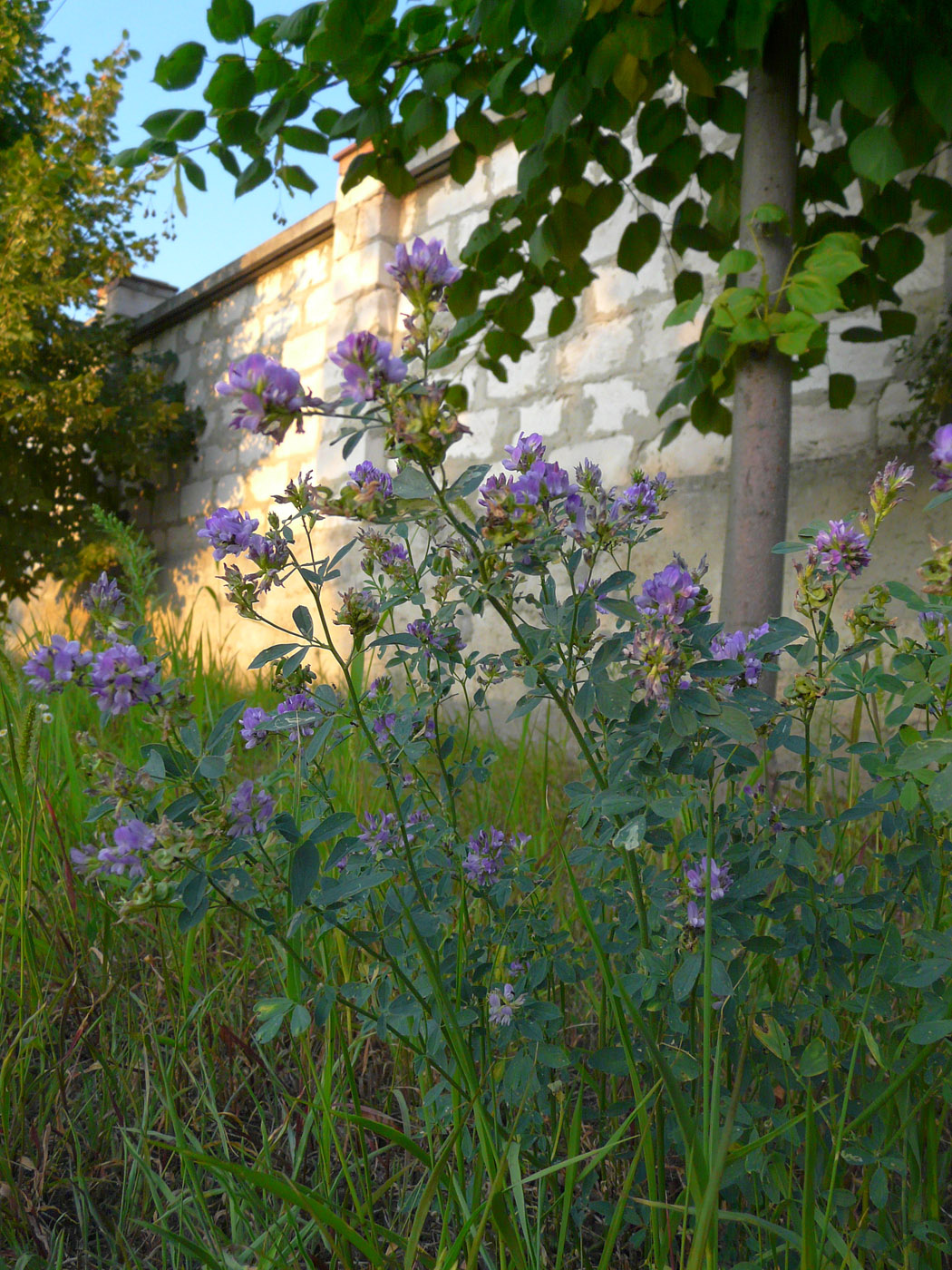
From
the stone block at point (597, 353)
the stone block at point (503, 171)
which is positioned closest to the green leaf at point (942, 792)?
the stone block at point (597, 353)

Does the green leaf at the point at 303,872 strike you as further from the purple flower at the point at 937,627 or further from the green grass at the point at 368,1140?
the purple flower at the point at 937,627

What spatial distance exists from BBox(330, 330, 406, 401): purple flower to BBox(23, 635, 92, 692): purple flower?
0.34m

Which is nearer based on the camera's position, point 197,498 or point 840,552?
point 840,552

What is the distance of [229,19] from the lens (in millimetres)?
1450

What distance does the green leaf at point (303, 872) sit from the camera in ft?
2.33

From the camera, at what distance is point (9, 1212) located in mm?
859

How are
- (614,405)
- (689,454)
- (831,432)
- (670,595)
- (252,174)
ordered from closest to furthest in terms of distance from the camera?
(670,595), (252,174), (831,432), (689,454), (614,405)

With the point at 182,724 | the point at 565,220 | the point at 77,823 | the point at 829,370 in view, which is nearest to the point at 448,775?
the point at 182,724

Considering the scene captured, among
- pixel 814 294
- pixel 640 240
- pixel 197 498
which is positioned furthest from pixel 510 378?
pixel 197 498

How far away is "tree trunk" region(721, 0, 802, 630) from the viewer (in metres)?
1.70

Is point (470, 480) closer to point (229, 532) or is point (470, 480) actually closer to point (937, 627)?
point (229, 532)

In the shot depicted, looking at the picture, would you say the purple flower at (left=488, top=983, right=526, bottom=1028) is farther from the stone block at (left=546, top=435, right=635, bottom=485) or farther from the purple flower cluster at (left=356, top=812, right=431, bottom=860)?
the stone block at (left=546, top=435, right=635, bottom=485)

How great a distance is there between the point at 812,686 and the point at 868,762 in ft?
0.37

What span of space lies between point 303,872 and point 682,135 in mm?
1866
